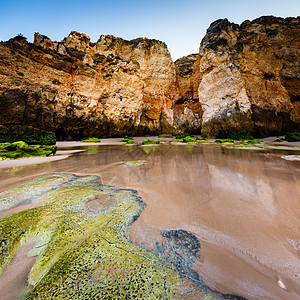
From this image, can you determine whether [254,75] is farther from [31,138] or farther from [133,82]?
[31,138]

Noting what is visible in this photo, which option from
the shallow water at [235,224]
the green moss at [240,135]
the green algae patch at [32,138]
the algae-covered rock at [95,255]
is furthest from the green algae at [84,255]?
the green moss at [240,135]

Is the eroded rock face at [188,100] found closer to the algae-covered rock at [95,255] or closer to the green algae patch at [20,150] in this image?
the green algae patch at [20,150]

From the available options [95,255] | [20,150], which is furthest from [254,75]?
[20,150]

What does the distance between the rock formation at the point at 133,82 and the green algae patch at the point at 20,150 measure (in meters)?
6.57

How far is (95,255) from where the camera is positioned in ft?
2.51

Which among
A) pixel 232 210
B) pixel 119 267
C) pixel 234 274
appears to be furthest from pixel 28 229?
pixel 232 210

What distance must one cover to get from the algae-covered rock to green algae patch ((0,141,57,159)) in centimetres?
390

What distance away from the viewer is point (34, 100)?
31.9ft

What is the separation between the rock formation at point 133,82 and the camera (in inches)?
380

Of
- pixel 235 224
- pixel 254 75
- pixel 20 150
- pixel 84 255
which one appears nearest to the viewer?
pixel 84 255

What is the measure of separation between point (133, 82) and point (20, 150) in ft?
41.7

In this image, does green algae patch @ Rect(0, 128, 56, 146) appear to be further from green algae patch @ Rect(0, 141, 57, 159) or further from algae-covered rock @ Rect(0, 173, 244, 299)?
algae-covered rock @ Rect(0, 173, 244, 299)

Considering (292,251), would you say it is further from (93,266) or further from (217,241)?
(93,266)

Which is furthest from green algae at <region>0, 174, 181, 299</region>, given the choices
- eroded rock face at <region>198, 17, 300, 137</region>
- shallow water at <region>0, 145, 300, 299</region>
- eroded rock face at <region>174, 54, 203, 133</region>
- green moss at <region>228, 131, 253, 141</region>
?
eroded rock face at <region>174, 54, 203, 133</region>
